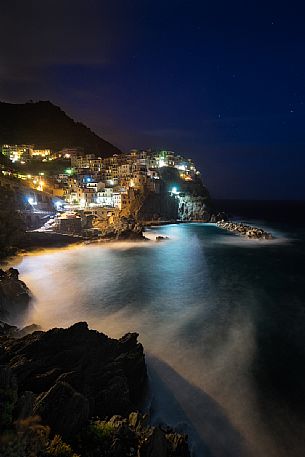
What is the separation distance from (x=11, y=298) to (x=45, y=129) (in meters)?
175

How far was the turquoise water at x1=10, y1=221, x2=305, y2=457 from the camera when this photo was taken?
11008mm

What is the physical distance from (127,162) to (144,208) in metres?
29.0

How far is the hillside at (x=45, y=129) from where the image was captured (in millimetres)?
157500

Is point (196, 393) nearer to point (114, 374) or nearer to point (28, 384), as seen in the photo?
point (114, 374)

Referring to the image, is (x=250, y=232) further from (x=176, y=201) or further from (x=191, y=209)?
(x=176, y=201)

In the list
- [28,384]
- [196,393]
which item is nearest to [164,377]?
[196,393]

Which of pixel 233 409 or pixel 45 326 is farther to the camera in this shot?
pixel 45 326

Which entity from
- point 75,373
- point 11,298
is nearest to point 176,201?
point 11,298

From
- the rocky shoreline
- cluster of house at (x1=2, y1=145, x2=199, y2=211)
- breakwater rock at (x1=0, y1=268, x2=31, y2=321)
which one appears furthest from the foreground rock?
cluster of house at (x1=2, y1=145, x2=199, y2=211)

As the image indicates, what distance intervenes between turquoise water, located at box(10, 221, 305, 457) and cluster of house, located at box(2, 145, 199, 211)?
4184 cm

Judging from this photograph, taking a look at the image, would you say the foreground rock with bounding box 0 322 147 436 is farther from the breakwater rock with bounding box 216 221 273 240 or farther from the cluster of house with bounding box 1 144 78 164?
the cluster of house with bounding box 1 144 78 164

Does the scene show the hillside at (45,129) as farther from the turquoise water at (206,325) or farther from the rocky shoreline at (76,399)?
the rocky shoreline at (76,399)

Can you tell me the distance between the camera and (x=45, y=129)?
566ft

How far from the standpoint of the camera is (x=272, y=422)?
10984 mm
